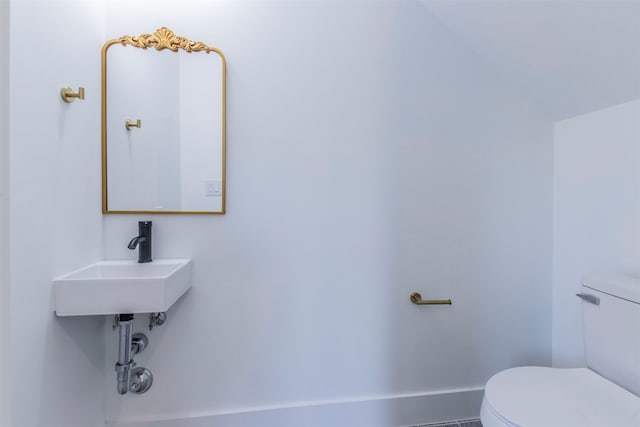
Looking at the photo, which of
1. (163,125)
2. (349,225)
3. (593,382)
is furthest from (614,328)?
(163,125)

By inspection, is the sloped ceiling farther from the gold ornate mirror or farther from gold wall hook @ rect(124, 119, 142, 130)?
gold wall hook @ rect(124, 119, 142, 130)

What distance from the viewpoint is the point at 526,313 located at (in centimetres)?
152

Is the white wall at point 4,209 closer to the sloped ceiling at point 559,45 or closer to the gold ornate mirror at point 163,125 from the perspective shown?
the gold ornate mirror at point 163,125

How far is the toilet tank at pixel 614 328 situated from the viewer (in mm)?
1005

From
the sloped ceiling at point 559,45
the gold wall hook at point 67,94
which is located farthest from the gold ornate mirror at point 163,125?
the sloped ceiling at point 559,45

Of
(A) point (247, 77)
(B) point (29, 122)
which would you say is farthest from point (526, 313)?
(B) point (29, 122)

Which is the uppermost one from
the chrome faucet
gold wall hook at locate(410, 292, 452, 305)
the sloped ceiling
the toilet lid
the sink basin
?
the sloped ceiling

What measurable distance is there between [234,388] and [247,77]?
148 centimetres

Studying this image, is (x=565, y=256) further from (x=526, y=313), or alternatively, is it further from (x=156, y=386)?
(x=156, y=386)

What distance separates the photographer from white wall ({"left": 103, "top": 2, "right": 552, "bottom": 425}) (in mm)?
1274

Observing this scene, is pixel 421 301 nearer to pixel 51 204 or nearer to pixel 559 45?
pixel 559 45

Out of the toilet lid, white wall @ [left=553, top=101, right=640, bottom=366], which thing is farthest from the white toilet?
white wall @ [left=553, top=101, right=640, bottom=366]

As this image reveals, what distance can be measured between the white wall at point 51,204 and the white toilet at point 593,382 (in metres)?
1.49

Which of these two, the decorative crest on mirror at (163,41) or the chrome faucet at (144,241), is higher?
the decorative crest on mirror at (163,41)
